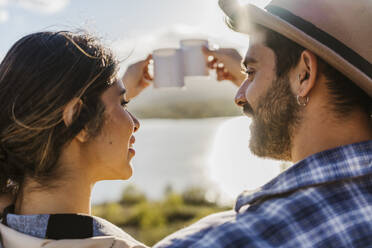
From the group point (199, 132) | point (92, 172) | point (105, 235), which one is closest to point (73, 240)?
point (105, 235)

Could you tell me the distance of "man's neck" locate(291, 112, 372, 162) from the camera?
160 centimetres

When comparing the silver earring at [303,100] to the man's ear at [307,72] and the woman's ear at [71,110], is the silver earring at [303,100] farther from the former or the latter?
the woman's ear at [71,110]

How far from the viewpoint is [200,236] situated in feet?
4.59

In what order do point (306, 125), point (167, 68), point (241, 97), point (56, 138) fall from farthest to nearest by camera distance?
point (167, 68), point (241, 97), point (56, 138), point (306, 125)

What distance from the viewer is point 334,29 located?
5.23ft

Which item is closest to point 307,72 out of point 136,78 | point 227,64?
point 227,64

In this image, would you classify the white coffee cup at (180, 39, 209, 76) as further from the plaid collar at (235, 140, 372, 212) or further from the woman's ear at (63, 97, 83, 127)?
the plaid collar at (235, 140, 372, 212)

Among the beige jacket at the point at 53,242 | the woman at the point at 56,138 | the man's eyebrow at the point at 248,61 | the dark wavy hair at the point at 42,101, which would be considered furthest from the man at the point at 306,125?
the dark wavy hair at the point at 42,101

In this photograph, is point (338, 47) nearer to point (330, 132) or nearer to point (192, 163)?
point (330, 132)

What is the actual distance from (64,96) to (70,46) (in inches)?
8.4

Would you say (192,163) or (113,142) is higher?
(113,142)

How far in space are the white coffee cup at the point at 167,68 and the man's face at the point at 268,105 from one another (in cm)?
125

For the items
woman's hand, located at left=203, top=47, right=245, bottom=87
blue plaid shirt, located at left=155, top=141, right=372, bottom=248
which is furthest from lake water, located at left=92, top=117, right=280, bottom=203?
blue plaid shirt, located at left=155, top=141, right=372, bottom=248

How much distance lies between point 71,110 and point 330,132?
0.91 metres
